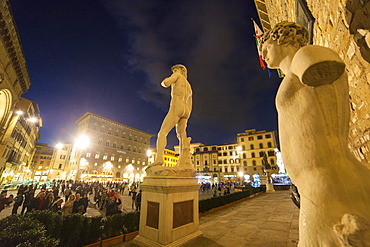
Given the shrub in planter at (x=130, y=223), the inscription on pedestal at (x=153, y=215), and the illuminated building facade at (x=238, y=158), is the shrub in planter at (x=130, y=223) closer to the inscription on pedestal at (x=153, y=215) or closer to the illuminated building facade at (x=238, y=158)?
the inscription on pedestal at (x=153, y=215)

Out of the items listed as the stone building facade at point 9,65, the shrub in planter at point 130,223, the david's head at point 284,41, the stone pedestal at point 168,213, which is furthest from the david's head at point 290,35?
the stone building facade at point 9,65

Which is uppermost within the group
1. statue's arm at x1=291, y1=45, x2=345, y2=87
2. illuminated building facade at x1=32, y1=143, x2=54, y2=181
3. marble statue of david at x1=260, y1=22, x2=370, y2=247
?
illuminated building facade at x1=32, y1=143, x2=54, y2=181

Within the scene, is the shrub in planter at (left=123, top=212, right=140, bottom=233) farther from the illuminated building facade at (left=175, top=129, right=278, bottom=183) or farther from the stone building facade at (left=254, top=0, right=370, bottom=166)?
the illuminated building facade at (left=175, top=129, right=278, bottom=183)

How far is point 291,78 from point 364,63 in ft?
4.71

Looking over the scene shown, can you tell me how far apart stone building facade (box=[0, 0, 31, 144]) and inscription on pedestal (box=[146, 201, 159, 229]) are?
20591 mm

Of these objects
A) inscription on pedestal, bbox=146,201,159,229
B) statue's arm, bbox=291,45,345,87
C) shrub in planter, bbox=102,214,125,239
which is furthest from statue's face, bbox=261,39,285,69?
shrub in planter, bbox=102,214,125,239

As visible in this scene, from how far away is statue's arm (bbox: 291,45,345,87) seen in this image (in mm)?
970

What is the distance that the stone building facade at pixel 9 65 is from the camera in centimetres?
1441

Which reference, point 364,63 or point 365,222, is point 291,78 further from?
point 364,63

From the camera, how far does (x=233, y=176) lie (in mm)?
51469

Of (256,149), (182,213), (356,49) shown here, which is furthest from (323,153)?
(256,149)

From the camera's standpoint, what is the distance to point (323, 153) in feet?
3.59

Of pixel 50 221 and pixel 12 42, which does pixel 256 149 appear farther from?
pixel 12 42

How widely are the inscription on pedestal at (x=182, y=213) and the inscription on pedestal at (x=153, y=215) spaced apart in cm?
39
